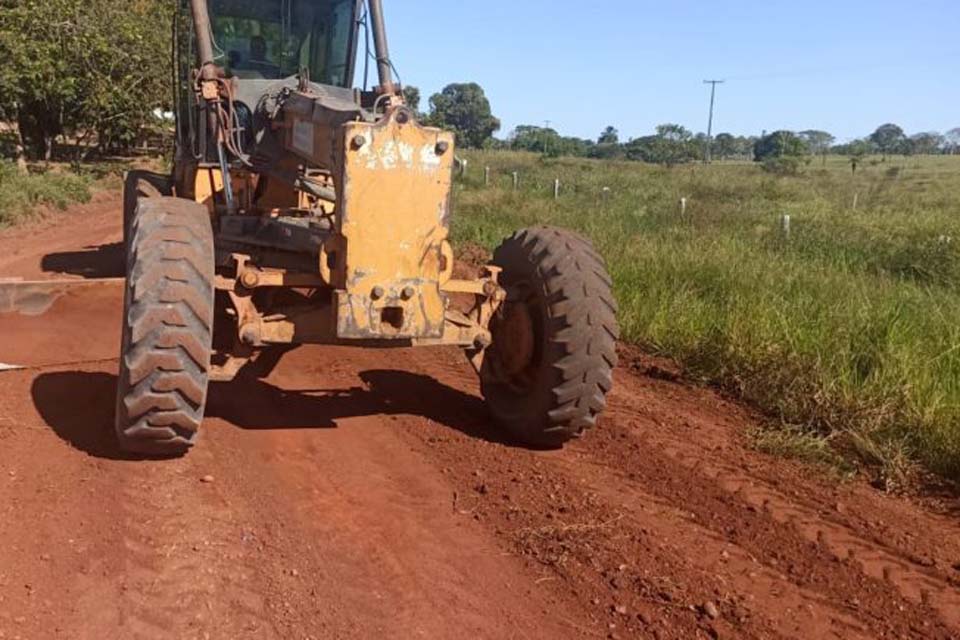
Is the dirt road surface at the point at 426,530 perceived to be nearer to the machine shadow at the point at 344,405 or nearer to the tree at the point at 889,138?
the machine shadow at the point at 344,405

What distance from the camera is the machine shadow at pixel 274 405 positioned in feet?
18.6

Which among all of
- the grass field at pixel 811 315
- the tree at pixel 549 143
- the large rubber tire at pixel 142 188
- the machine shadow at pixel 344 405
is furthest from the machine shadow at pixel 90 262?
the tree at pixel 549 143

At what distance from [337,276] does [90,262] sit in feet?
26.1

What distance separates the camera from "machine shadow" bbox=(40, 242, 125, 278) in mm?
10867

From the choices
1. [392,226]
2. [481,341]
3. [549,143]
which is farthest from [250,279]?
[549,143]

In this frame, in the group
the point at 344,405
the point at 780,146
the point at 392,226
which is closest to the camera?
the point at 392,226

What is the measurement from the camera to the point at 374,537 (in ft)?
14.4

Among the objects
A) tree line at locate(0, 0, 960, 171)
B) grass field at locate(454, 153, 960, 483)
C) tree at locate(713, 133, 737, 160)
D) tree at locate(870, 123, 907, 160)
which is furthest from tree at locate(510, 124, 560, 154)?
grass field at locate(454, 153, 960, 483)

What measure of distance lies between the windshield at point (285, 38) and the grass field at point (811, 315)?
146 inches

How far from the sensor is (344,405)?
6410 mm

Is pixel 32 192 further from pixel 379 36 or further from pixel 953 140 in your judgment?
pixel 953 140

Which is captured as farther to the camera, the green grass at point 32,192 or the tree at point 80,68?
the tree at point 80,68

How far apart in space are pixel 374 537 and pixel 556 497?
1.09 m

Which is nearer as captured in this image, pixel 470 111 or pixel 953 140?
pixel 470 111
